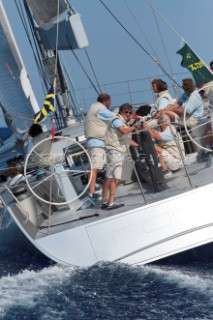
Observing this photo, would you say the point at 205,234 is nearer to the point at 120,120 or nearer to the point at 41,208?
the point at 120,120

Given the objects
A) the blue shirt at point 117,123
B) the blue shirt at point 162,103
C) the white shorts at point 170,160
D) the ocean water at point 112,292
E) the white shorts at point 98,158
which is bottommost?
the ocean water at point 112,292

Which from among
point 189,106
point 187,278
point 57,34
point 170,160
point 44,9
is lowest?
point 187,278

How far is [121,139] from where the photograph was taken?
841cm

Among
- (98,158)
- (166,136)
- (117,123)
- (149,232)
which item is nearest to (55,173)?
(98,158)

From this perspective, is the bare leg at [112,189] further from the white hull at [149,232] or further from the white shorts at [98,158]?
the white hull at [149,232]

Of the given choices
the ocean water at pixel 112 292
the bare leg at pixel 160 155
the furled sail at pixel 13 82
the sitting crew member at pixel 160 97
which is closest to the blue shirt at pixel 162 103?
the sitting crew member at pixel 160 97

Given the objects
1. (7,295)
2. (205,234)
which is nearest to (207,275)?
(205,234)

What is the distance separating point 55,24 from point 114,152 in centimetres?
400

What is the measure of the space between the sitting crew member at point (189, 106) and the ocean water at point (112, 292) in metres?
1.57

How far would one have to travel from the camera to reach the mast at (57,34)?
456 inches

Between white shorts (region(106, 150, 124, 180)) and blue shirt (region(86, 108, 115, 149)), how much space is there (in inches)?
6.0

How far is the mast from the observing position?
11.6 meters

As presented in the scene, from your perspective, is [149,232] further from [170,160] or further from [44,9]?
[44,9]

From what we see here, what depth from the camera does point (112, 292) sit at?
711cm
